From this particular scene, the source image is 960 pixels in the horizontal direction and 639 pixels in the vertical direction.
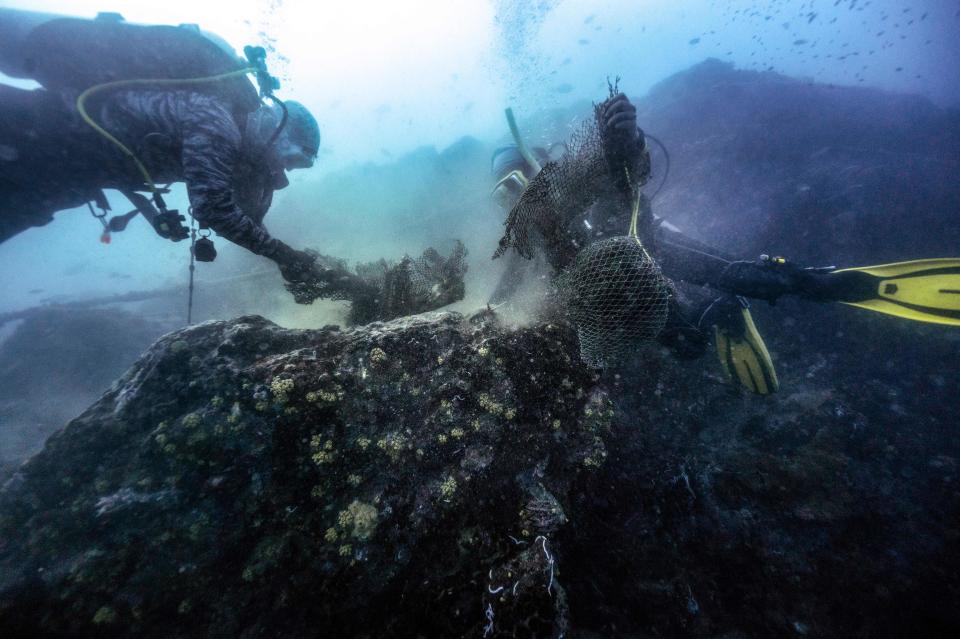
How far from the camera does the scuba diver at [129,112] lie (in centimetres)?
337

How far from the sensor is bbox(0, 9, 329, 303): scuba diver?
3367 mm

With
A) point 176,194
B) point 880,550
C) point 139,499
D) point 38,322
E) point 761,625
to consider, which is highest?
point 176,194

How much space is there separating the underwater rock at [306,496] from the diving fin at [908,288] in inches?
160

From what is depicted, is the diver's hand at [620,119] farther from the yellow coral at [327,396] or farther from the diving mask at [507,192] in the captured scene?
the diving mask at [507,192]

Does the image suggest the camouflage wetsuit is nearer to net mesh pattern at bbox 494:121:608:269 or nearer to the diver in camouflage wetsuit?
→ the diver in camouflage wetsuit

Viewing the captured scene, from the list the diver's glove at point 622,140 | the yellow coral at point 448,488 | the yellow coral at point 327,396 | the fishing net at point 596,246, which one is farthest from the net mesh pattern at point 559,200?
the yellow coral at point 448,488

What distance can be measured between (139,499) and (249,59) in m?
4.72

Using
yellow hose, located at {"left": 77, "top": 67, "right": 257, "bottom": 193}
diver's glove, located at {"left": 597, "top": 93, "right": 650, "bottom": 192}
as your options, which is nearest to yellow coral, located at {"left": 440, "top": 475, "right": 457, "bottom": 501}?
diver's glove, located at {"left": 597, "top": 93, "right": 650, "bottom": 192}

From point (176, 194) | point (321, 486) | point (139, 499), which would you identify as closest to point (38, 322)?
point (139, 499)

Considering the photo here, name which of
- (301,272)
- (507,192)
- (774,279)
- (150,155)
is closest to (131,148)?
(150,155)

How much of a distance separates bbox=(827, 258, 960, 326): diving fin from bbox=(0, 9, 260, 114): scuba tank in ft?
26.4

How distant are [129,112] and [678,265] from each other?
7.18 meters

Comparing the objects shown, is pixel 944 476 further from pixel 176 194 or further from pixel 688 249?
pixel 176 194

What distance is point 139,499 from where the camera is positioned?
2.08m
